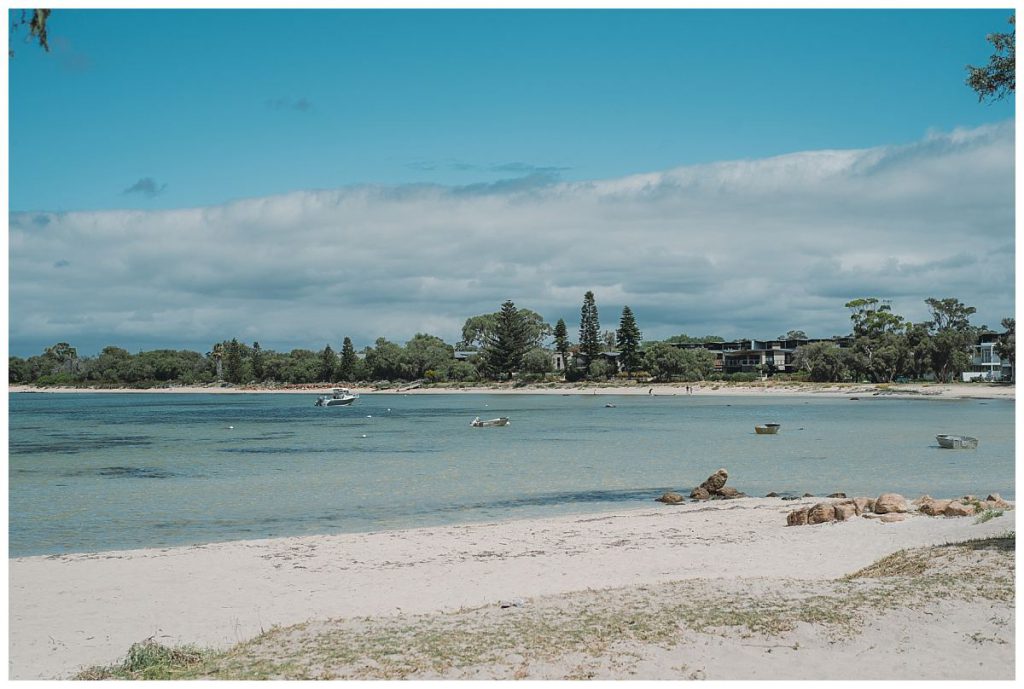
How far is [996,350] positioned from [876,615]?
116 m

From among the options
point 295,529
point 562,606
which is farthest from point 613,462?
point 562,606

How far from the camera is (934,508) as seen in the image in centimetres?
1485

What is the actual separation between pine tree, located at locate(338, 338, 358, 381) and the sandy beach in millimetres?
139858

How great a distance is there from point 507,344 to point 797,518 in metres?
115

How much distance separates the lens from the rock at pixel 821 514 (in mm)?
15398

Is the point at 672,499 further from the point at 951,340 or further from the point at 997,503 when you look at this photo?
the point at 951,340

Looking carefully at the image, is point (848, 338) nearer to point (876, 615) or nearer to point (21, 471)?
point (21, 471)

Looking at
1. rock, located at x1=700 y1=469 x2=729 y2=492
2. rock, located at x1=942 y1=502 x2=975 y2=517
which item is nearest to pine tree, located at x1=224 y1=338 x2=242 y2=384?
rock, located at x1=700 y1=469 x2=729 y2=492

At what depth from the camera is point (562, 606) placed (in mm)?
9102

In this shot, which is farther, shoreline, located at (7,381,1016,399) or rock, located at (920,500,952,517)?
shoreline, located at (7,381,1016,399)

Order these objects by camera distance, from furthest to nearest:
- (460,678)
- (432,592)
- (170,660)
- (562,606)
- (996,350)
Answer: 1. (996,350)
2. (432,592)
3. (562,606)
4. (170,660)
5. (460,678)

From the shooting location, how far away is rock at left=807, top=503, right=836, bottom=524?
1540cm

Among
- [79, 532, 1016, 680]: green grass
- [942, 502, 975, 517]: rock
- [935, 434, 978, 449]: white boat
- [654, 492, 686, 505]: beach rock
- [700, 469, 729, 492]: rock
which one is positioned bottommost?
[935, 434, 978, 449]: white boat

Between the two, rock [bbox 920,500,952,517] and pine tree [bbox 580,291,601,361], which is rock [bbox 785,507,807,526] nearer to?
rock [bbox 920,500,952,517]
